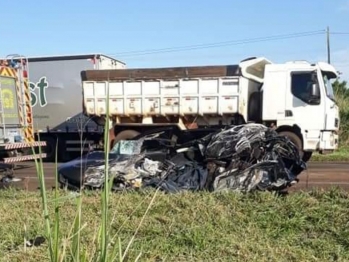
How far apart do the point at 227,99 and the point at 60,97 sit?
6.30m

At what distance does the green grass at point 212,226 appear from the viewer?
182 inches

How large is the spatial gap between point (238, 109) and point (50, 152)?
733 cm

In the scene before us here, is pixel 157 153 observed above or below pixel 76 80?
below

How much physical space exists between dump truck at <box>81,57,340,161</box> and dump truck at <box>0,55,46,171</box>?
2.36m

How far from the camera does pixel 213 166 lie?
821 centimetres

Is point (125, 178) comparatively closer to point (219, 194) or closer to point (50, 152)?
point (219, 194)

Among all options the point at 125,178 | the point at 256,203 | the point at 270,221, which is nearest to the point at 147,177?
the point at 125,178

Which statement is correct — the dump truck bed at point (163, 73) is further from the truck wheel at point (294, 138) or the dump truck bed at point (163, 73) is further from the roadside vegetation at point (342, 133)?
the roadside vegetation at point (342, 133)

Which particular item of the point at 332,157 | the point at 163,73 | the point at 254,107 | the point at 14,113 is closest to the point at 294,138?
the point at 254,107

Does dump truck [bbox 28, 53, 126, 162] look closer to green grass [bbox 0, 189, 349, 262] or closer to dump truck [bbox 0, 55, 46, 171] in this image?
dump truck [bbox 0, 55, 46, 171]

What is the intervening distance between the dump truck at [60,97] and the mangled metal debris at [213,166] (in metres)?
8.53

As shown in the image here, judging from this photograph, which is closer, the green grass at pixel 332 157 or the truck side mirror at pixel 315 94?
the truck side mirror at pixel 315 94

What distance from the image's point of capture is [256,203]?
6.40 meters

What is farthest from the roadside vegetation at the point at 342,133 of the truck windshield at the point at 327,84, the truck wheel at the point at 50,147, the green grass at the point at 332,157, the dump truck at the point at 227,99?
the truck wheel at the point at 50,147
